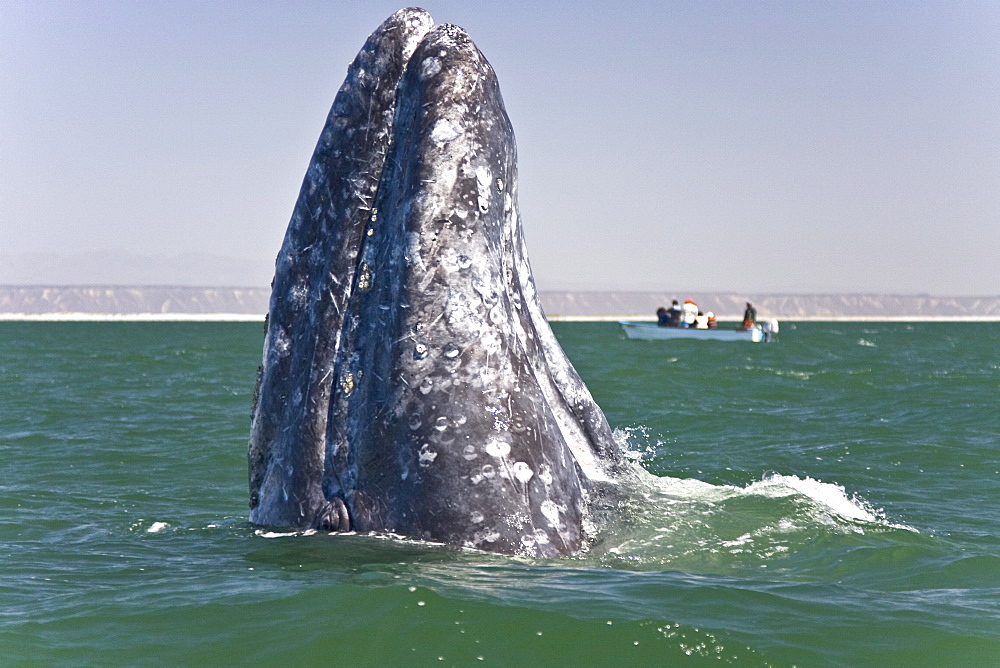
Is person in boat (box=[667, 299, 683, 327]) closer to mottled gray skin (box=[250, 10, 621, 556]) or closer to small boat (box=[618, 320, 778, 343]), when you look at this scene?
small boat (box=[618, 320, 778, 343])

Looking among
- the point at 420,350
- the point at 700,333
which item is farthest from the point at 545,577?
the point at 700,333

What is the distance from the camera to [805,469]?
9.78 metres

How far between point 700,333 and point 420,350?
4631 centimetres

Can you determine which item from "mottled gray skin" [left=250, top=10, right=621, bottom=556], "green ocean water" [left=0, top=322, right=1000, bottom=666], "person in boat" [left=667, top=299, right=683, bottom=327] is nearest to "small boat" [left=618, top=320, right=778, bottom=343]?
"person in boat" [left=667, top=299, right=683, bottom=327]

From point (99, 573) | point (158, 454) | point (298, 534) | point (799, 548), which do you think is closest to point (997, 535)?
point (799, 548)

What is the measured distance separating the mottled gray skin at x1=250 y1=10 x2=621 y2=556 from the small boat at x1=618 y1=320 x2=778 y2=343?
4414cm

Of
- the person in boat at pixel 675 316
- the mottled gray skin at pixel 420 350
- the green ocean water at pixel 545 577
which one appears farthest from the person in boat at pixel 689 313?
the mottled gray skin at pixel 420 350

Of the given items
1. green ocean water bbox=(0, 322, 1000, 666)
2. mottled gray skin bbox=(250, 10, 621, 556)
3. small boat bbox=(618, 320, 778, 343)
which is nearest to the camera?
green ocean water bbox=(0, 322, 1000, 666)

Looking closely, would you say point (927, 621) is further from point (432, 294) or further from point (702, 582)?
point (432, 294)

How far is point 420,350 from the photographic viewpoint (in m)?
4.70

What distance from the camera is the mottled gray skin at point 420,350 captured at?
4.59 meters

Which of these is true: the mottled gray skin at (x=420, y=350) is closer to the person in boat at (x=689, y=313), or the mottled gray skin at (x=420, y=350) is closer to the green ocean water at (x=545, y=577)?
the green ocean water at (x=545, y=577)

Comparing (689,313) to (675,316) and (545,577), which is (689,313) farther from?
(545,577)

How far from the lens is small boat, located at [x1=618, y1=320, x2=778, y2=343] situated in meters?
48.7
